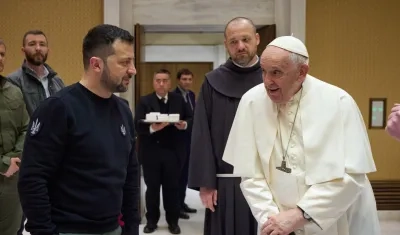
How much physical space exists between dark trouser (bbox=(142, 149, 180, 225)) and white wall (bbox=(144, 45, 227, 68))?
5379 mm

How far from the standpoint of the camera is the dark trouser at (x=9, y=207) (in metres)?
2.69

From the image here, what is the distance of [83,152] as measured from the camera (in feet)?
5.42

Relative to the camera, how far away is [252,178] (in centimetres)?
189

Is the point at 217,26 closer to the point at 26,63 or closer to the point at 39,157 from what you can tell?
the point at 26,63

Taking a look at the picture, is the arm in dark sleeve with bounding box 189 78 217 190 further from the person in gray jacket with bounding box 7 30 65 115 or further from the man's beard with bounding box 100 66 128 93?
the person in gray jacket with bounding box 7 30 65 115

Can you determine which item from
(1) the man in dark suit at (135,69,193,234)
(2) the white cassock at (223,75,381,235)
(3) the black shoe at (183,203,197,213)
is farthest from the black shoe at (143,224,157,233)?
(2) the white cassock at (223,75,381,235)

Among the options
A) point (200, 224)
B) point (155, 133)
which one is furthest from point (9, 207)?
point (200, 224)

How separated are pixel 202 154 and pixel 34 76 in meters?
1.51

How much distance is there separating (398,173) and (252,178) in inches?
155

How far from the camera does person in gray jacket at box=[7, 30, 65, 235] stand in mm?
3256

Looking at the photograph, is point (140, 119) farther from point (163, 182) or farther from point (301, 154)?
point (301, 154)

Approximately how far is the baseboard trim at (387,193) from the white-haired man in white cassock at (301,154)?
3569 millimetres

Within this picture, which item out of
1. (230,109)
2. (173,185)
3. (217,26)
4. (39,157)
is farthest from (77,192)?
(217,26)

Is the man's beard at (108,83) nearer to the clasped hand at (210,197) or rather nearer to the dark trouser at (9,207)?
the clasped hand at (210,197)
